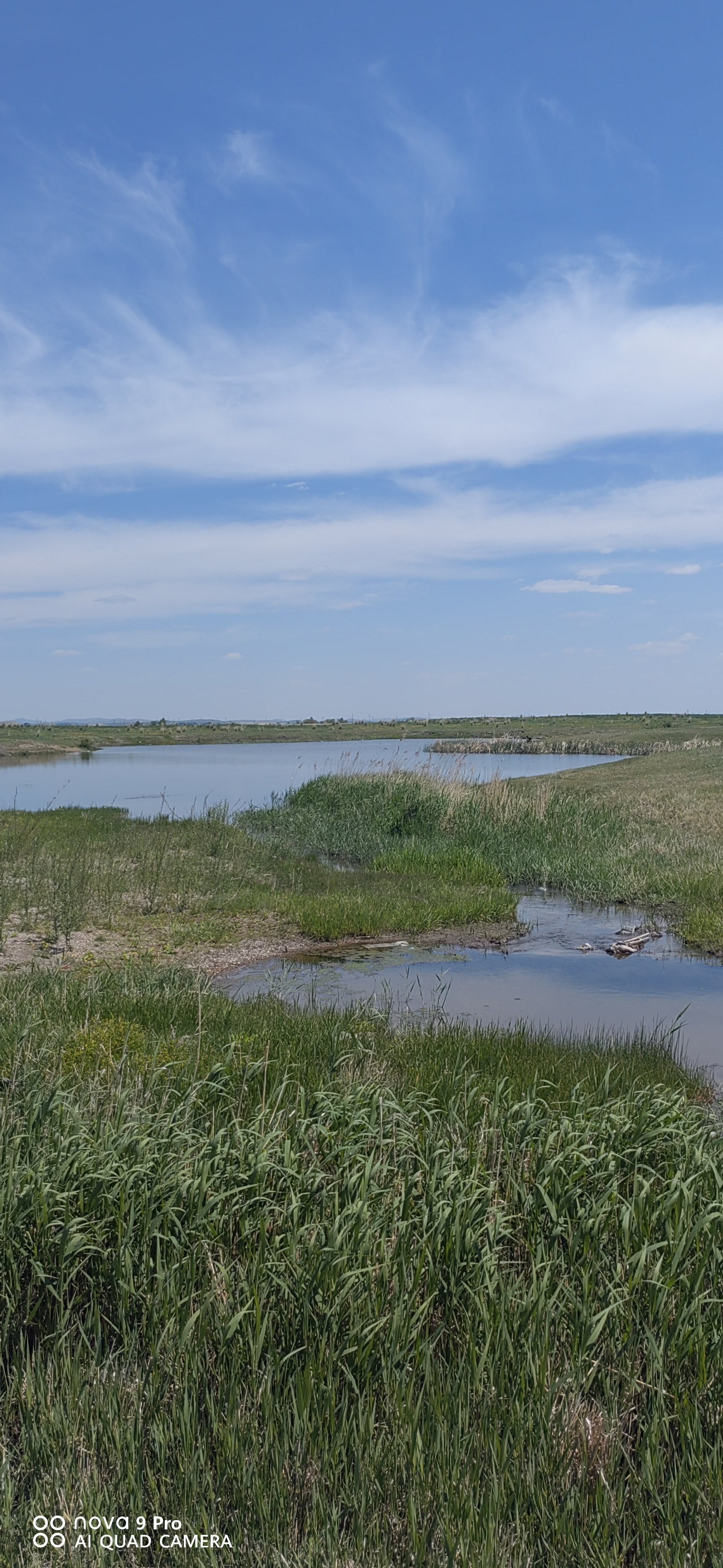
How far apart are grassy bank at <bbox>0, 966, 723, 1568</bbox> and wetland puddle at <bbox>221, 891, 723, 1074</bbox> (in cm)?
397

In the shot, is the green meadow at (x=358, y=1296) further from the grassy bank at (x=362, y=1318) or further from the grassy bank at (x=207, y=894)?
the grassy bank at (x=207, y=894)

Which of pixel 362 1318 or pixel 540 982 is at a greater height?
pixel 362 1318

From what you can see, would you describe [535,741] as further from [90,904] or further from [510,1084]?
[510,1084]

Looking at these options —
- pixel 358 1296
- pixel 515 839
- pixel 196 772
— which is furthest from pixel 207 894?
pixel 196 772

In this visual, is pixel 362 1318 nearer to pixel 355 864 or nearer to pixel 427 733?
pixel 355 864

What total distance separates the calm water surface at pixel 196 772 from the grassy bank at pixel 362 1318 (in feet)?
68.5

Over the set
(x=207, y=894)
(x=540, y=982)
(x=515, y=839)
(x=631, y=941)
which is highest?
(x=515, y=839)

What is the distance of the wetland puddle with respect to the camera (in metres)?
10.9

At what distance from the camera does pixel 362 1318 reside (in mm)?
4148

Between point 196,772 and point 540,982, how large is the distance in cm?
5285

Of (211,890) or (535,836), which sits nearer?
(211,890)

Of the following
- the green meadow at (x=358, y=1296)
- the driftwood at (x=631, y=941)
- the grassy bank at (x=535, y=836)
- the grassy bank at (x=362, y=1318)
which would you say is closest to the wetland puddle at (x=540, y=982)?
the driftwood at (x=631, y=941)

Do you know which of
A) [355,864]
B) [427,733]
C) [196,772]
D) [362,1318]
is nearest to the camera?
[362,1318]

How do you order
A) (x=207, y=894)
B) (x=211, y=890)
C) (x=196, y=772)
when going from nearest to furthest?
(x=207, y=894) < (x=211, y=890) < (x=196, y=772)
